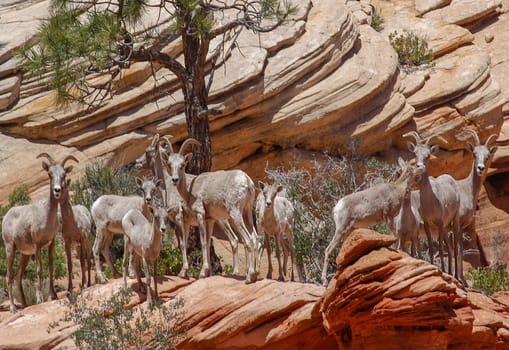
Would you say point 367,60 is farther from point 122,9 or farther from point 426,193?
point 426,193

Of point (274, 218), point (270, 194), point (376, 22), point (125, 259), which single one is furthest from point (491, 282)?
point (376, 22)

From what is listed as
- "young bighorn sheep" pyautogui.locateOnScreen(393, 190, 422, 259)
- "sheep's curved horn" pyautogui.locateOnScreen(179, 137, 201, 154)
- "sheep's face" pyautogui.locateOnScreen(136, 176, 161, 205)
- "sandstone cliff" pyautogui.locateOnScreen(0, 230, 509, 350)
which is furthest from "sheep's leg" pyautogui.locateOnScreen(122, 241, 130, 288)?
"young bighorn sheep" pyautogui.locateOnScreen(393, 190, 422, 259)

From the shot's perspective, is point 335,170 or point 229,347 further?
point 335,170

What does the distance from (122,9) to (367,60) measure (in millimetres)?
7620

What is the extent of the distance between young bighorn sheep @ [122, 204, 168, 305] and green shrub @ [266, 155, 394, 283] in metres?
2.81

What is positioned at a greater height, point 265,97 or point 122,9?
point 122,9

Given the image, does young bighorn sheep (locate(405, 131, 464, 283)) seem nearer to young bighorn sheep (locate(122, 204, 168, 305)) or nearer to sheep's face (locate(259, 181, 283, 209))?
sheep's face (locate(259, 181, 283, 209))

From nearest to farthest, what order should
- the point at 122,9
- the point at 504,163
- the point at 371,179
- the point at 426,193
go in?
the point at 426,193, the point at 122,9, the point at 371,179, the point at 504,163

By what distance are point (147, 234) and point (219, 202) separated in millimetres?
1189

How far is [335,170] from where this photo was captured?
67.9ft

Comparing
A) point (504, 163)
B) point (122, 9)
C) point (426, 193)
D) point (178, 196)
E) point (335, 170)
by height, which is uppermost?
point (122, 9)

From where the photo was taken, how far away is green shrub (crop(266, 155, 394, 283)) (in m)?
16.2

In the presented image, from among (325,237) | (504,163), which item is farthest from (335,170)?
(504,163)

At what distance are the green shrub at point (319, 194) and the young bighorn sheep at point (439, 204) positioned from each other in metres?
2.16
